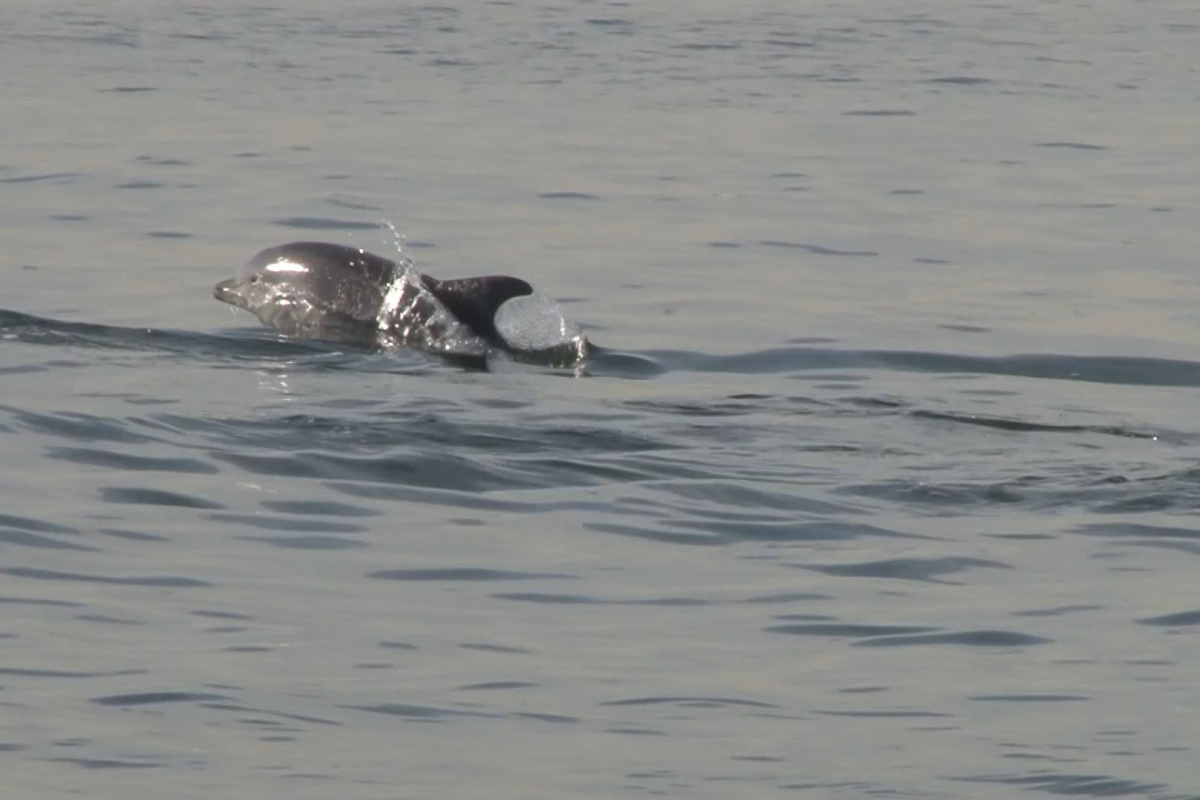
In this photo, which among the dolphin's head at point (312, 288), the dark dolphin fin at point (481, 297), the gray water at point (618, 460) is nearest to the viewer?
the gray water at point (618, 460)

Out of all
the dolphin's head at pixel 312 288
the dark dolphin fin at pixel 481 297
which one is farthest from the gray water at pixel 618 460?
the dark dolphin fin at pixel 481 297

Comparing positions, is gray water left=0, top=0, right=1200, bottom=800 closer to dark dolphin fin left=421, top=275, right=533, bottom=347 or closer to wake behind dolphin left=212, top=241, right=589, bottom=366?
wake behind dolphin left=212, top=241, right=589, bottom=366

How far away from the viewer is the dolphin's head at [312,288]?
13531 millimetres

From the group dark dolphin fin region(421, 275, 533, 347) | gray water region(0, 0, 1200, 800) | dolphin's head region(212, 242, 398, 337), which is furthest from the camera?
dolphin's head region(212, 242, 398, 337)

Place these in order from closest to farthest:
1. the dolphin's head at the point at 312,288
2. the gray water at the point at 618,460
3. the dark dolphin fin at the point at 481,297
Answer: the gray water at the point at 618,460 → the dark dolphin fin at the point at 481,297 → the dolphin's head at the point at 312,288

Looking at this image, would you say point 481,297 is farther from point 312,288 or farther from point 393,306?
point 312,288

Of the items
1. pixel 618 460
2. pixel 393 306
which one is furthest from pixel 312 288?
pixel 618 460

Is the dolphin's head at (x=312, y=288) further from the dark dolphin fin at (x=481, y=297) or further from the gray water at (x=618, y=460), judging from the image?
the dark dolphin fin at (x=481, y=297)

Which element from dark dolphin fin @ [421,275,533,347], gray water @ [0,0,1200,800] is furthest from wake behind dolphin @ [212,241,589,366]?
gray water @ [0,0,1200,800]

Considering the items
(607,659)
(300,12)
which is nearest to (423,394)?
(607,659)

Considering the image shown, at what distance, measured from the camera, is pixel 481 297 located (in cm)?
1313

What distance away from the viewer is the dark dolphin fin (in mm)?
13039

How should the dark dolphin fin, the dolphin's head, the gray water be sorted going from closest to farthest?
the gray water → the dark dolphin fin → the dolphin's head

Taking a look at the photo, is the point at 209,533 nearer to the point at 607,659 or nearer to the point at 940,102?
the point at 607,659
